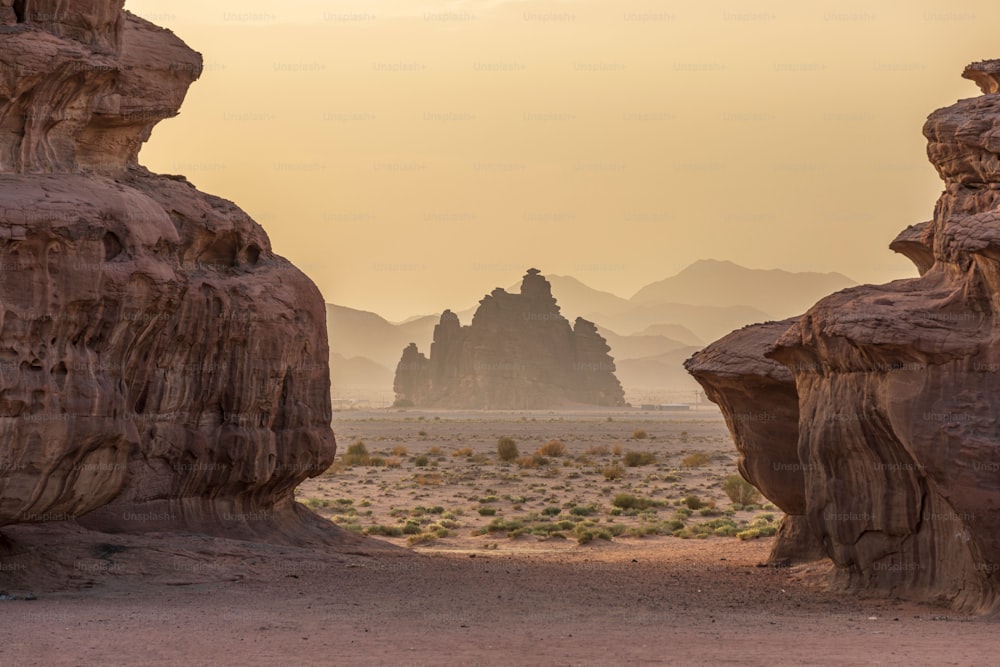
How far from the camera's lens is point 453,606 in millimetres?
17922

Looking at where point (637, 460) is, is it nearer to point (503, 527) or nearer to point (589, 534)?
point (503, 527)

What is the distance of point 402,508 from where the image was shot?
4075 cm

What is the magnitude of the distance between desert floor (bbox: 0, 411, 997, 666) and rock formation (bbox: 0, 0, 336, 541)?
4.71ft

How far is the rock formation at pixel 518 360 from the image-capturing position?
156750mm

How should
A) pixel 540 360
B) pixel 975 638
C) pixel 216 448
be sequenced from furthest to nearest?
pixel 540 360 → pixel 216 448 → pixel 975 638

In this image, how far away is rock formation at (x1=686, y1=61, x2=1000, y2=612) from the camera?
16.9 m

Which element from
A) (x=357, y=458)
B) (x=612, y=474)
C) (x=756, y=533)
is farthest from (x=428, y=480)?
(x=756, y=533)

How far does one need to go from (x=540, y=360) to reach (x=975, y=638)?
480ft

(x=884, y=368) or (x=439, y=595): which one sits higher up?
(x=884, y=368)

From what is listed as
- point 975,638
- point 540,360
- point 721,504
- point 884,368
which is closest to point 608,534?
point 721,504

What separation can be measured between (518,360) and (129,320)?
141325mm

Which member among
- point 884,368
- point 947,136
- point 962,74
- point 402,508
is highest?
point 962,74

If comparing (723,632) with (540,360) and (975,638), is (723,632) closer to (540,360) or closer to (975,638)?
(975,638)

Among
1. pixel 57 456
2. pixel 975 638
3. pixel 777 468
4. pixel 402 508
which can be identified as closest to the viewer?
pixel 975 638
